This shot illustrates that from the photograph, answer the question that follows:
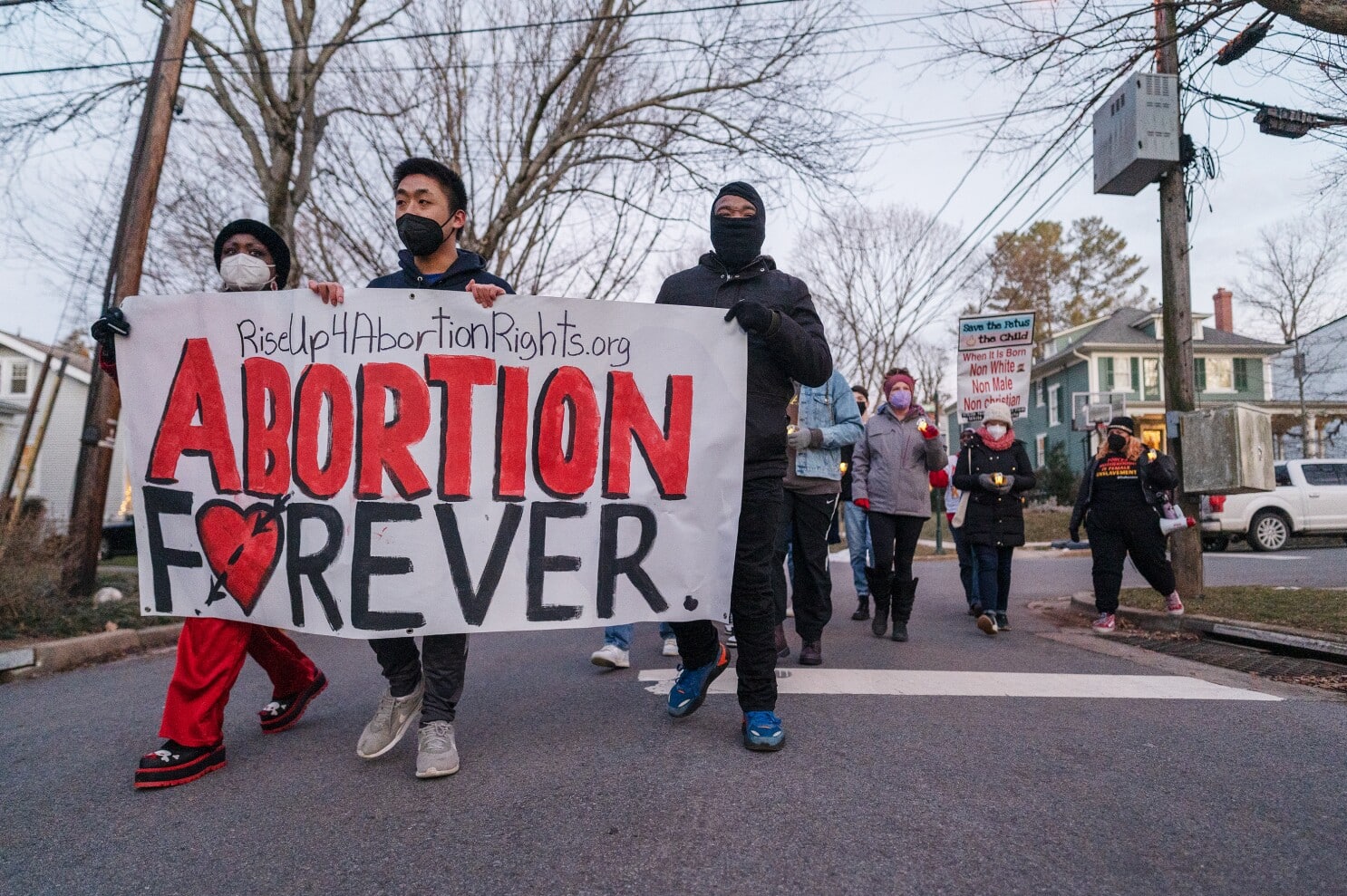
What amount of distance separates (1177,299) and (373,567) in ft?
25.8

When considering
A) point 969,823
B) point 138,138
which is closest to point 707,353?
point 969,823

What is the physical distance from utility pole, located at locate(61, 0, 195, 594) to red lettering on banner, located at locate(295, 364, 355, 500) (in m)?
5.43

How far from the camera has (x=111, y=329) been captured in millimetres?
3424

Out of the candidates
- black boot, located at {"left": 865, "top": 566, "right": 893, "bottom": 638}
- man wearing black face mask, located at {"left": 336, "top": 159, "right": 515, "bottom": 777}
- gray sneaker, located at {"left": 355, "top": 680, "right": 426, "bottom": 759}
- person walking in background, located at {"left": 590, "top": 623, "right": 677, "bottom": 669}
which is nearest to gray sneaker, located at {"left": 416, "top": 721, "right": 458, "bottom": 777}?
man wearing black face mask, located at {"left": 336, "top": 159, "right": 515, "bottom": 777}

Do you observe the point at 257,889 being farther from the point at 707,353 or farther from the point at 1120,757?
the point at 1120,757

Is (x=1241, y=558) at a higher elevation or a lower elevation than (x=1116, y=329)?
lower

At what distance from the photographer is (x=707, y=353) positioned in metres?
3.50

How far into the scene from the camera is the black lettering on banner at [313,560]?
3.19 metres

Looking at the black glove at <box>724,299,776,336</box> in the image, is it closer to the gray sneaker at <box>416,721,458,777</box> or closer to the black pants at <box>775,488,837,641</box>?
the gray sneaker at <box>416,721,458,777</box>

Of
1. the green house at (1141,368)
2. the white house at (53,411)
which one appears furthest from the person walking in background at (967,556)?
the green house at (1141,368)

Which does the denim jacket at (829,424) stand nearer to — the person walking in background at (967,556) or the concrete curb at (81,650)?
the person walking in background at (967,556)

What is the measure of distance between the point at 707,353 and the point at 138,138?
24.7ft

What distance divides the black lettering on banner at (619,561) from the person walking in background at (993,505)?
4.40 meters

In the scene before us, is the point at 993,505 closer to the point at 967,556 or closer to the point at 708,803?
the point at 967,556
